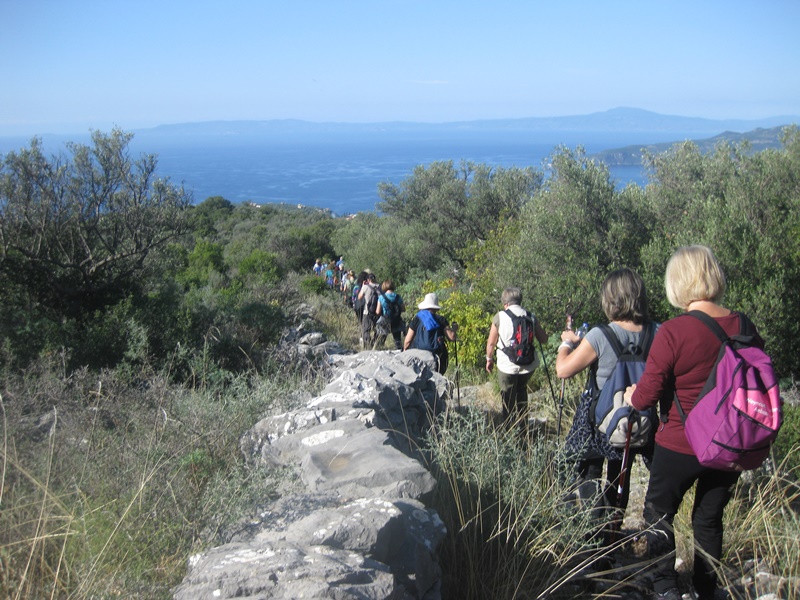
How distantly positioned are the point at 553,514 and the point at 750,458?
0.98m

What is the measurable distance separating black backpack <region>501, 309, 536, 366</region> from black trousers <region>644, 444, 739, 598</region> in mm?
2592

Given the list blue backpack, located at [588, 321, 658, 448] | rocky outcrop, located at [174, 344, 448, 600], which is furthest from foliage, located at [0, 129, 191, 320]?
blue backpack, located at [588, 321, 658, 448]

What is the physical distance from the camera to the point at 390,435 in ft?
13.6

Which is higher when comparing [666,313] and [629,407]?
[629,407]

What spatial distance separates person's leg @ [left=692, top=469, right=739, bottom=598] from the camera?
314 centimetres

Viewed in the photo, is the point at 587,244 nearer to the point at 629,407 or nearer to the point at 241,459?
the point at 629,407

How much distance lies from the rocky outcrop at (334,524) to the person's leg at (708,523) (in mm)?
1411

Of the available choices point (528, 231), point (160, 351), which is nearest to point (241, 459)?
point (160, 351)

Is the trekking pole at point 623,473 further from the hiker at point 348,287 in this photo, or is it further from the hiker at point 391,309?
the hiker at point 348,287

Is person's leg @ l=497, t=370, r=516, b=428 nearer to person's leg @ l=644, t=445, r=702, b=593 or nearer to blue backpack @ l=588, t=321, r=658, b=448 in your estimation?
blue backpack @ l=588, t=321, r=658, b=448

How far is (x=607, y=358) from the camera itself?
3.74 meters

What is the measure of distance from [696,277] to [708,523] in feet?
4.14

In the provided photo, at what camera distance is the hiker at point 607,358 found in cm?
374

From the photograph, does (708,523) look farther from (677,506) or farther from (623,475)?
(623,475)
